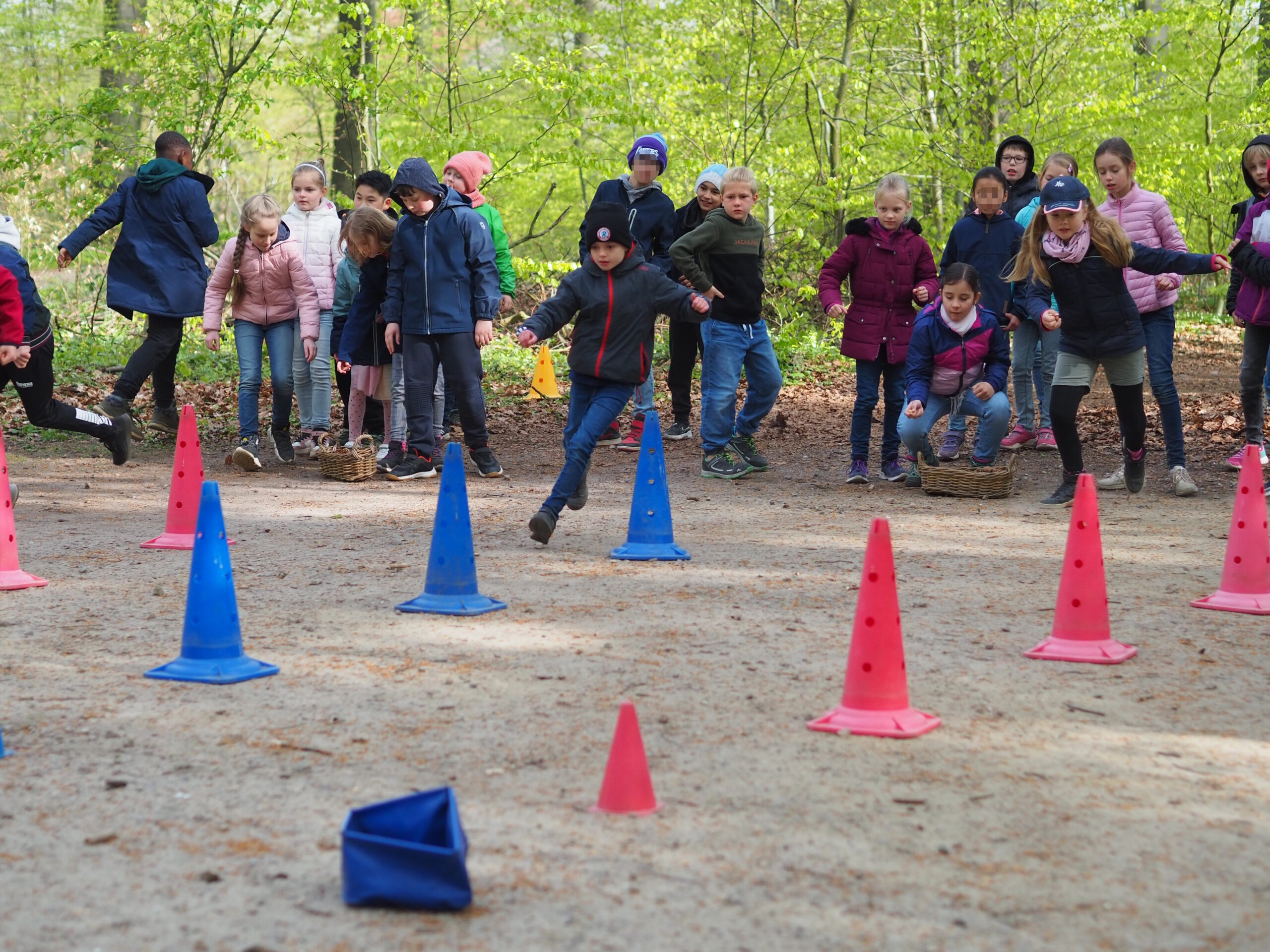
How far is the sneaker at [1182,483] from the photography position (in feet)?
30.9

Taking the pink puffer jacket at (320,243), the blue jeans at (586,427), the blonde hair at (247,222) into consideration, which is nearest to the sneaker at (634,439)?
the pink puffer jacket at (320,243)

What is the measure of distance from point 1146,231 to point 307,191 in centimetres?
676

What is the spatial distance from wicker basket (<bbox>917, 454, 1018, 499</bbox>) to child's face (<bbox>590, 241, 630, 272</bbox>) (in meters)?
3.15

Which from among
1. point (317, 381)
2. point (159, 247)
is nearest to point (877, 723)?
point (317, 381)

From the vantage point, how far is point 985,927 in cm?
301

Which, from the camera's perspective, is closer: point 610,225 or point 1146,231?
point 610,225

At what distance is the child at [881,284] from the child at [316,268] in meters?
4.18

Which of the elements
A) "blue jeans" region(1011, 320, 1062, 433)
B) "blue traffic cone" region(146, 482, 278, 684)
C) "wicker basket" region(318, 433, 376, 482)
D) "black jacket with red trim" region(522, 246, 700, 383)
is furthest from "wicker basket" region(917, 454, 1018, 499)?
"blue traffic cone" region(146, 482, 278, 684)

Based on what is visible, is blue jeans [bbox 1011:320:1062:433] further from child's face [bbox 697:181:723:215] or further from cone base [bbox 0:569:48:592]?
cone base [bbox 0:569:48:592]

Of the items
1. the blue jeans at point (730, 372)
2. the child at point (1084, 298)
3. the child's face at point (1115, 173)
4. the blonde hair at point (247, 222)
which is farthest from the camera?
the blonde hair at point (247, 222)

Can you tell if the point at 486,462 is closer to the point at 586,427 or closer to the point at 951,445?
the point at 586,427

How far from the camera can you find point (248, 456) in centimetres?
1075

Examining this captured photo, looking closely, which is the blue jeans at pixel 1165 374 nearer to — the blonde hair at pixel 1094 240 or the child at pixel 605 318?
the blonde hair at pixel 1094 240

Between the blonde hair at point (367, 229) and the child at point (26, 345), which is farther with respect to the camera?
the blonde hair at point (367, 229)
